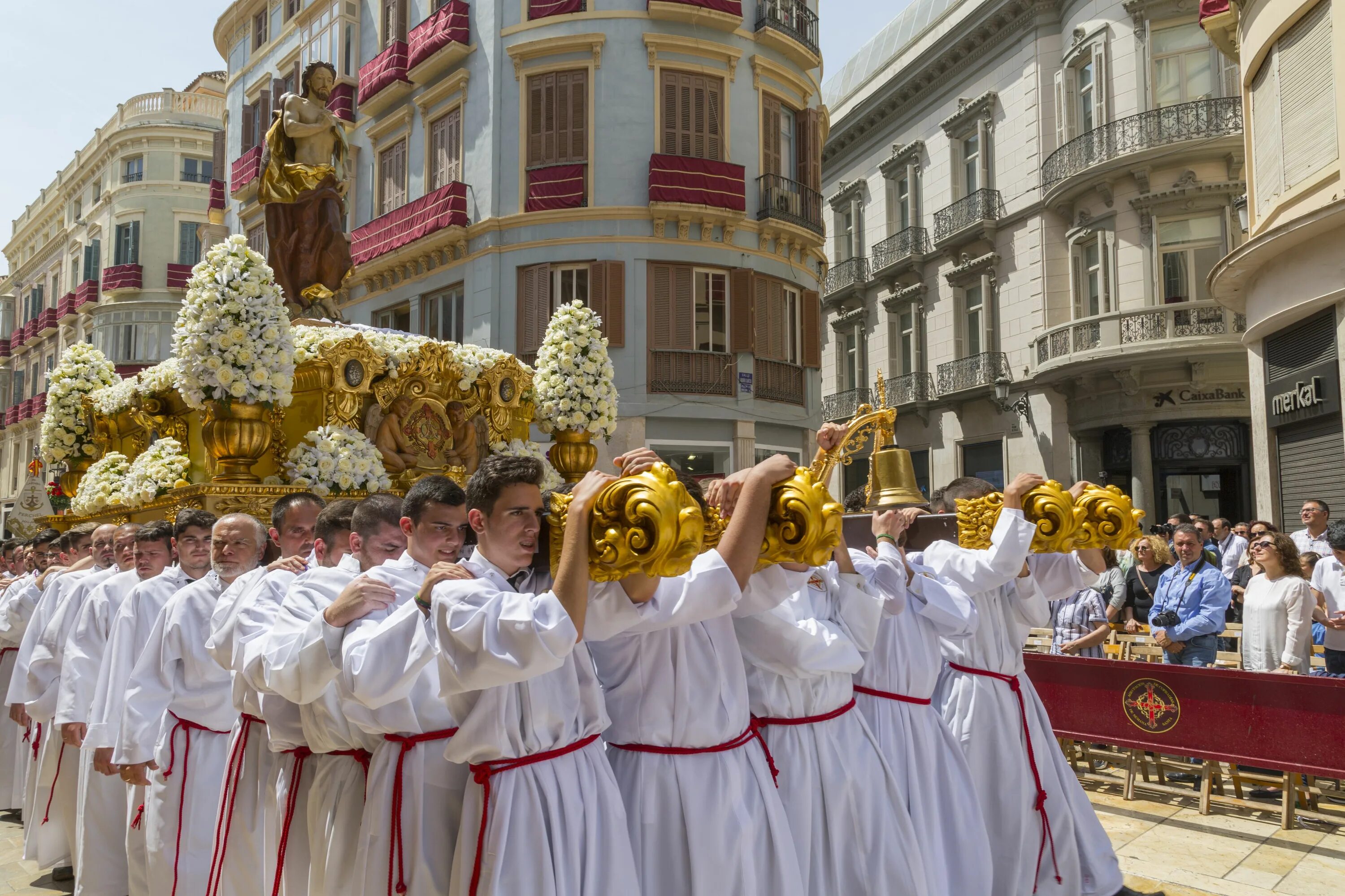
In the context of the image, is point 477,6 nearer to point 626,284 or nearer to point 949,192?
point 626,284

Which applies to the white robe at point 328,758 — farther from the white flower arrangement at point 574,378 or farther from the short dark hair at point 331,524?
the white flower arrangement at point 574,378

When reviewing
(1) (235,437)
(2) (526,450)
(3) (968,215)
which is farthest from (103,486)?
(3) (968,215)

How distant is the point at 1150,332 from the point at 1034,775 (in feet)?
50.9

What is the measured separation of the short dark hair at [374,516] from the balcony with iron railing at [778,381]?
1482cm

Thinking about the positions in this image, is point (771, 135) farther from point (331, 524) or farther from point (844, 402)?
point (331, 524)

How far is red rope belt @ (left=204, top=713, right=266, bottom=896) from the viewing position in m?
4.38

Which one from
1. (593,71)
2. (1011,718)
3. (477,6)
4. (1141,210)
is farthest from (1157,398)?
(1011,718)

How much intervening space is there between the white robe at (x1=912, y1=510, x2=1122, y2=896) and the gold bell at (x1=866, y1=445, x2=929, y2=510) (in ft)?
1.41

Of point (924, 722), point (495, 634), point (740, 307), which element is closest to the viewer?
point (495, 634)

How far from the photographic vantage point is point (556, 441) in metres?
9.08

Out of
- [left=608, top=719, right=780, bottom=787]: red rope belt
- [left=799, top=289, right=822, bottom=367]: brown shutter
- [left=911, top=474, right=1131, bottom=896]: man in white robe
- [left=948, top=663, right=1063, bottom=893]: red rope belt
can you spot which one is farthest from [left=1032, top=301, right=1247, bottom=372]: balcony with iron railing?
[left=608, top=719, right=780, bottom=787]: red rope belt

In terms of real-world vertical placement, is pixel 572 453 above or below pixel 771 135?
below

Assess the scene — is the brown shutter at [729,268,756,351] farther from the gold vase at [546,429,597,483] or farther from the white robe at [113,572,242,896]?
the white robe at [113,572,242,896]

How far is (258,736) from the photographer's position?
4.46 meters
